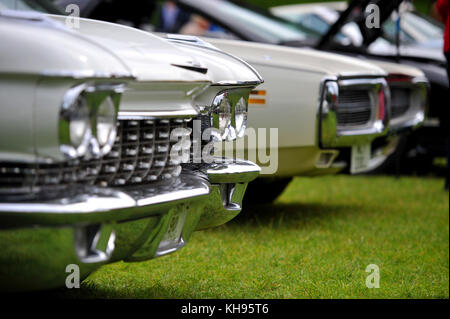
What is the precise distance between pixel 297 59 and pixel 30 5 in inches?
67.6

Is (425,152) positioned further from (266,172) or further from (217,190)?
(217,190)

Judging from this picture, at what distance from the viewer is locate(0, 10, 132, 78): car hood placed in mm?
2162

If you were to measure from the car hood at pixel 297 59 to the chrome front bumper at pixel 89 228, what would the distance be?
6.59 feet

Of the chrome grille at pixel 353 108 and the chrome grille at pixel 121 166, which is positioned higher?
the chrome grille at pixel 121 166

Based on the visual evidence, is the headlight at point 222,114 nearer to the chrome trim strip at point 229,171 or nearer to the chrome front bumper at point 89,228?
the chrome trim strip at point 229,171

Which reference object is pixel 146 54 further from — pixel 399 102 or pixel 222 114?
Answer: pixel 399 102

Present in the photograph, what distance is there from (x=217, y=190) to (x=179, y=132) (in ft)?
1.27

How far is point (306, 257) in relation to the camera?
165 inches

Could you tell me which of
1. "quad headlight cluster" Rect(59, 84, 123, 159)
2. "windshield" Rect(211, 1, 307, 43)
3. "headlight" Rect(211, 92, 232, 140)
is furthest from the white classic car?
"windshield" Rect(211, 1, 307, 43)

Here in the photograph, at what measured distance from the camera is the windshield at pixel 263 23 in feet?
21.2

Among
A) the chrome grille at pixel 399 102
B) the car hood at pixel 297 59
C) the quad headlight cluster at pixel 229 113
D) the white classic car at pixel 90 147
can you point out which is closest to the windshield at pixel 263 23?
the chrome grille at pixel 399 102

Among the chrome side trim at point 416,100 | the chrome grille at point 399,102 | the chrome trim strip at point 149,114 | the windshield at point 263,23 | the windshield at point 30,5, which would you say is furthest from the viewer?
the windshield at point 263,23

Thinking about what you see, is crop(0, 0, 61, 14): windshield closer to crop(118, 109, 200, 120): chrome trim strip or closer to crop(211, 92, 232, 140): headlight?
crop(211, 92, 232, 140): headlight

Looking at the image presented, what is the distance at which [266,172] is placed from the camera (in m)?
4.69
